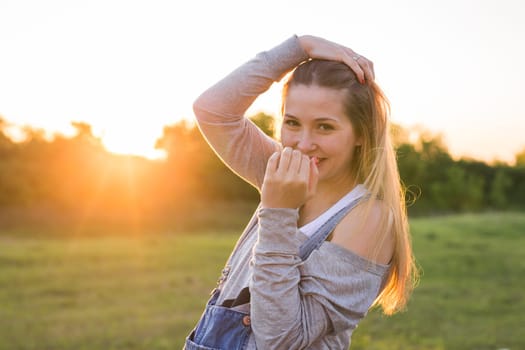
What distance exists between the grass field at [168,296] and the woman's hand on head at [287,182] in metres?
4.39

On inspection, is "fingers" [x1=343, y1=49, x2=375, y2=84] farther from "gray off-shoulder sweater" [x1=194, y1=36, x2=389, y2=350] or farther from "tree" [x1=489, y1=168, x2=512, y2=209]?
"tree" [x1=489, y1=168, x2=512, y2=209]

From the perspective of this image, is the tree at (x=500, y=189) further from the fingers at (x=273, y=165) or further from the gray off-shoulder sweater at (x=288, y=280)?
the fingers at (x=273, y=165)

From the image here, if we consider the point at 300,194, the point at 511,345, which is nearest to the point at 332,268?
the point at 300,194

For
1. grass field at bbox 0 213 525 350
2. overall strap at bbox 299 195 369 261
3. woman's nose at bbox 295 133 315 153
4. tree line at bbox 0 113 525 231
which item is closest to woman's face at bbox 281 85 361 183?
woman's nose at bbox 295 133 315 153

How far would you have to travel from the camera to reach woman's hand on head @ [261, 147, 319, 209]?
1589mm

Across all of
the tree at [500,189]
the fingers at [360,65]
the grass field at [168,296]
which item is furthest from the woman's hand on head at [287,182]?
the tree at [500,189]

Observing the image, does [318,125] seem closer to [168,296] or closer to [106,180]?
[168,296]

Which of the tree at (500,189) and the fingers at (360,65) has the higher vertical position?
the fingers at (360,65)

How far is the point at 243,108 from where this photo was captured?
78.7 inches

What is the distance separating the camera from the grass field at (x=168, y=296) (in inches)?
243

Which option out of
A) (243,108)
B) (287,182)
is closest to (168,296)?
(243,108)

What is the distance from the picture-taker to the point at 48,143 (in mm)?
23641

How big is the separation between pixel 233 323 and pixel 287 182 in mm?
403

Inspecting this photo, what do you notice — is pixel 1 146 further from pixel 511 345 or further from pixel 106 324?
pixel 511 345
